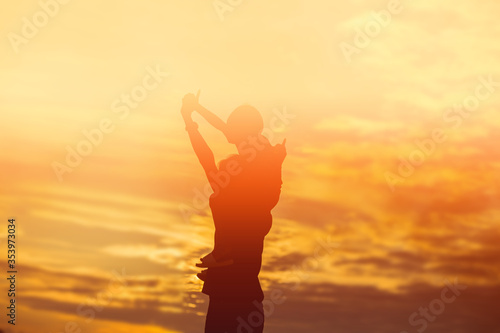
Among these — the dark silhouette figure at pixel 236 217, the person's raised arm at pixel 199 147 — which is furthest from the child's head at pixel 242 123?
the person's raised arm at pixel 199 147

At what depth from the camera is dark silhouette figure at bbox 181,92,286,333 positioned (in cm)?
786

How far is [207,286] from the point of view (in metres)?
7.89

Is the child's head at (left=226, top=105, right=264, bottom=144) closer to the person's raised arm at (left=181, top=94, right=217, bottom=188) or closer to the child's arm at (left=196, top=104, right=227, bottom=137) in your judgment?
the child's arm at (left=196, top=104, right=227, bottom=137)

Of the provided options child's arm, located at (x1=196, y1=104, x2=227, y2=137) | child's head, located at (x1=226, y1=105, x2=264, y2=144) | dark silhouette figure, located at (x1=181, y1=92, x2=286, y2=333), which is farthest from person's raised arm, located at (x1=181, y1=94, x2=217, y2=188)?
child's head, located at (x1=226, y1=105, x2=264, y2=144)

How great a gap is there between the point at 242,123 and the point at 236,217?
1.08 meters

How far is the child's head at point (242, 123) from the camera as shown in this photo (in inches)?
311

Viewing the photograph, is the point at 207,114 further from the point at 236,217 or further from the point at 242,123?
the point at 236,217

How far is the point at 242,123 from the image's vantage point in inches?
311

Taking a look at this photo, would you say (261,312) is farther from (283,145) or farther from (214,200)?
(283,145)

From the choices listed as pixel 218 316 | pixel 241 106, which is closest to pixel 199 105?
pixel 241 106

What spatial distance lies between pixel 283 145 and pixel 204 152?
0.95 m

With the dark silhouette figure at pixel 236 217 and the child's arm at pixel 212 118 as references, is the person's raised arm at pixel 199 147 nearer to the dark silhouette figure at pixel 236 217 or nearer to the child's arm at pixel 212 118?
the dark silhouette figure at pixel 236 217

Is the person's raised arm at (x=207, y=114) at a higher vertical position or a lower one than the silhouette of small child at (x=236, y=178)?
higher

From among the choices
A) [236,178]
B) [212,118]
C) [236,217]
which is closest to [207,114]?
[212,118]
